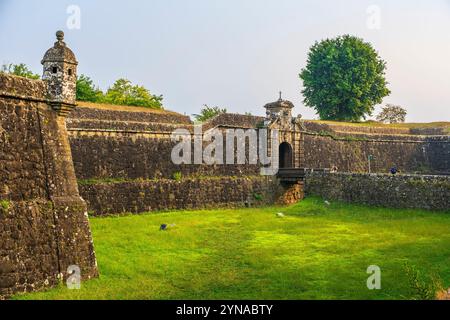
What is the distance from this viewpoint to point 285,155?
3238 cm

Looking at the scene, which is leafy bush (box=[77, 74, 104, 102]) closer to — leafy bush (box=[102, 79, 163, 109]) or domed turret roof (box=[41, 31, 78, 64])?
leafy bush (box=[102, 79, 163, 109])

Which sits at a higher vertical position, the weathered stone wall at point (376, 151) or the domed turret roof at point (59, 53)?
the domed turret roof at point (59, 53)

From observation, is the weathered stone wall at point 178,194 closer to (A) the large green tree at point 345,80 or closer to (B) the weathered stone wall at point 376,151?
(B) the weathered stone wall at point 376,151

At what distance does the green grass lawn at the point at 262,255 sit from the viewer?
10.4 meters

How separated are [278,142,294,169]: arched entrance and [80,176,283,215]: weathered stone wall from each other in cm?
294

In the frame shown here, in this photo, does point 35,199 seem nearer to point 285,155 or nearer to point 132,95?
point 285,155

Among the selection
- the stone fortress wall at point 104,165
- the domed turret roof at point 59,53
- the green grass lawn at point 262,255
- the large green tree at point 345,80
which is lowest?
the green grass lawn at point 262,255

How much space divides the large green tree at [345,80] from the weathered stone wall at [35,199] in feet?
139

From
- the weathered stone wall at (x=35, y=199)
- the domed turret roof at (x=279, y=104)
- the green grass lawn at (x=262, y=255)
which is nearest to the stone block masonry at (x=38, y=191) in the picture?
the weathered stone wall at (x=35, y=199)

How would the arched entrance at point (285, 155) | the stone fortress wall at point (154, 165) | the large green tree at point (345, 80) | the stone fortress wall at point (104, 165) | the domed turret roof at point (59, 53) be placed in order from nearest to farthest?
1. the stone fortress wall at point (104, 165)
2. the domed turret roof at point (59, 53)
3. the stone fortress wall at point (154, 165)
4. the arched entrance at point (285, 155)
5. the large green tree at point (345, 80)

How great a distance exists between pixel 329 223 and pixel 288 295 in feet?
35.2

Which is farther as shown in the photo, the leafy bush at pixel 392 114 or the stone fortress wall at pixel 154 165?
the leafy bush at pixel 392 114

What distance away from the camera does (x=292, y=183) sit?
30.2 metres
